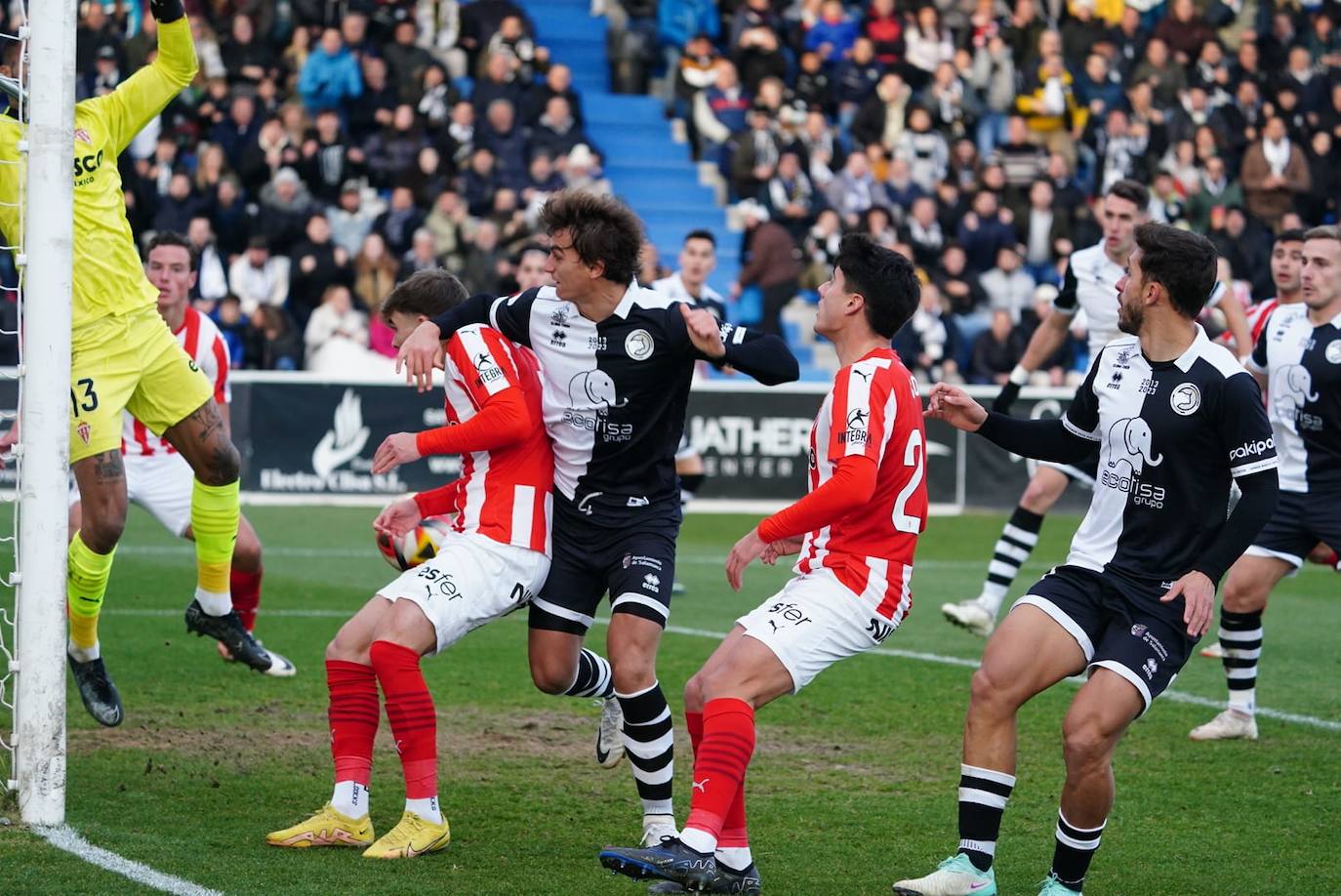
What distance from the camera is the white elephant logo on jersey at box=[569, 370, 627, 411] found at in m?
6.04

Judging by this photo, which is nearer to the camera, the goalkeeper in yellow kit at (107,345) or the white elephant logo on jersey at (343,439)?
the goalkeeper in yellow kit at (107,345)

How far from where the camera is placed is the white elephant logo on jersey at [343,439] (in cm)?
1780

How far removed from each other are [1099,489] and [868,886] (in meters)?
1.46

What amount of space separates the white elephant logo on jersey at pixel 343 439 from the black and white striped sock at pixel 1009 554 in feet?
28.7

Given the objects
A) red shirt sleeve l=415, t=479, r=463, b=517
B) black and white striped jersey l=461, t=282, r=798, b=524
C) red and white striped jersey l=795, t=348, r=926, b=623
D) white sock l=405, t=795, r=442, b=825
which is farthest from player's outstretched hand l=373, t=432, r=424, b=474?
red and white striped jersey l=795, t=348, r=926, b=623

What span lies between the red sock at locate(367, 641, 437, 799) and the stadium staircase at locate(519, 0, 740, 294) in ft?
59.2

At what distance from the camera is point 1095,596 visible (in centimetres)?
549

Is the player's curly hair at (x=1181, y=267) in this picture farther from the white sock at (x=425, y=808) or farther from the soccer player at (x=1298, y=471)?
the soccer player at (x=1298, y=471)

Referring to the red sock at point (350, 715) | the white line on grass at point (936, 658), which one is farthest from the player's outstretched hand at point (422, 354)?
the white line on grass at point (936, 658)

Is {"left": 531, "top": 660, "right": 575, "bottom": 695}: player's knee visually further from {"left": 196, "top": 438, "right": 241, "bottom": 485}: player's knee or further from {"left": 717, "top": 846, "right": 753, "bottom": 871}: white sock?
{"left": 196, "top": 438, "right": 241, "bottom": 485}: player's knee

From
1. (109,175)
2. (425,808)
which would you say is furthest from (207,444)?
(425,808)

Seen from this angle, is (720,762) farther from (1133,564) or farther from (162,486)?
(162,486)

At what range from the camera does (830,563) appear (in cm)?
564

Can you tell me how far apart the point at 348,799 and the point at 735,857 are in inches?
51.9
